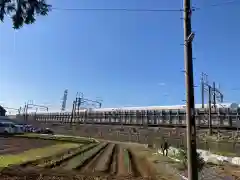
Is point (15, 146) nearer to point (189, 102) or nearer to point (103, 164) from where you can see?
point (103, 164)

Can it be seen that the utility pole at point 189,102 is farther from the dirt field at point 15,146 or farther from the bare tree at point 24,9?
the dirt field at point 15,146

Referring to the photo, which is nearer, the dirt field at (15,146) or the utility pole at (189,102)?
the utility pole at (189,102)

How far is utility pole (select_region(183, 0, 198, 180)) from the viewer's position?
8.75m

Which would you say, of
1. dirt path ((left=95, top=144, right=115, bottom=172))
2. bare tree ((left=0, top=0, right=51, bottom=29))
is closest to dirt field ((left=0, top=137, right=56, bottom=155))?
dirt path ((left=95, top=144, right=115, bottom=172))

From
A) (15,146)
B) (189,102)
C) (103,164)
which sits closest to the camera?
(189,102)

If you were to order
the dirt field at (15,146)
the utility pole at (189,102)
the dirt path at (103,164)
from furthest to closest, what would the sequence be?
the dirt field at (15,146) → the dirt path at (103,164) → the utility pole at (189,102)

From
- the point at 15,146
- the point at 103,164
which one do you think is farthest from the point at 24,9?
the point at 15,146

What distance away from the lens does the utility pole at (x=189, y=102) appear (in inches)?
344

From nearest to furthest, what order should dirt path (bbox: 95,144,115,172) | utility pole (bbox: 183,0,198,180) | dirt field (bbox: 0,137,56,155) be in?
1. utility pole (bbox: 183,0,198,180)
2. dirt path (bbox: 95,144,115,172)
3. dirt field (bbox: 0,137,56,155)

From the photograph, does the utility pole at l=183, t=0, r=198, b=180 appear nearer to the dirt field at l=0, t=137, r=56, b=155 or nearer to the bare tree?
the bare tree

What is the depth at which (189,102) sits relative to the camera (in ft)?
29.2

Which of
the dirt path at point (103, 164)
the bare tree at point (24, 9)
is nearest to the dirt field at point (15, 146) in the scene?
the dirt path at point (103, 164)

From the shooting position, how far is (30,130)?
3312 inches

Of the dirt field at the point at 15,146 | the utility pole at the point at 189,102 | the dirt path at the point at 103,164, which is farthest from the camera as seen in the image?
the dirt field at the point at 15,146
